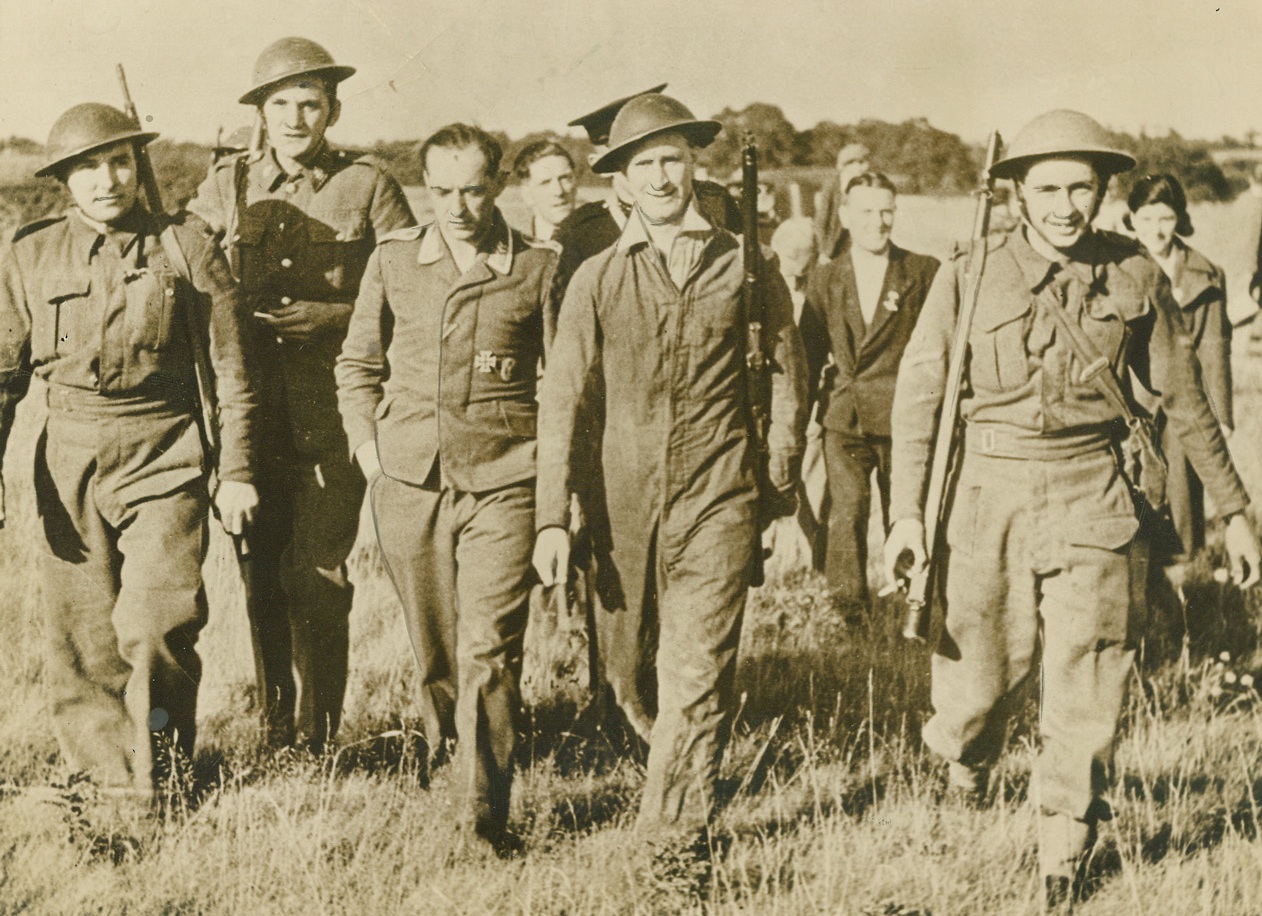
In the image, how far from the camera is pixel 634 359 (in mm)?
4434

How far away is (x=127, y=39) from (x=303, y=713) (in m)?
2.86

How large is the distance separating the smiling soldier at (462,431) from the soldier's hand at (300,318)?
0.62m

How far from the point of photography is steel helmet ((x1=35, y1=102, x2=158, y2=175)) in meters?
4.52

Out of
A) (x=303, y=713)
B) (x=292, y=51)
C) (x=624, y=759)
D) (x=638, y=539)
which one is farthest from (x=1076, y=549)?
(x=292, y=51)

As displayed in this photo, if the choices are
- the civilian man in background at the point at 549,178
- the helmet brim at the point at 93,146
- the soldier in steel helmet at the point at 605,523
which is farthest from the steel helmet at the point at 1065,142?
the helmet brim at the point at 93,146

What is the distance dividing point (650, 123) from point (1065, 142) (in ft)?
4.66

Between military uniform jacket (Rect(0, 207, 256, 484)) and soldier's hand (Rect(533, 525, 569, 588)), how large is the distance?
137 cm

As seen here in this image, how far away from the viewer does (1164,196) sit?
6.17 m

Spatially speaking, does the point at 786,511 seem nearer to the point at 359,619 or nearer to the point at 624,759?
the point at 624,759

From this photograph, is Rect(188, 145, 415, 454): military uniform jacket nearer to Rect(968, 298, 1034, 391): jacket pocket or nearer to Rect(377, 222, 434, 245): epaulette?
Rect(377, 222, 434, 245): epaulette

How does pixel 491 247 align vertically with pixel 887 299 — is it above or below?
above

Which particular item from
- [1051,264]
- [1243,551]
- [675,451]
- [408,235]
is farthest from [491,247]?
[1243,551]

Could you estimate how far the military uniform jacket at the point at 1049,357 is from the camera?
444cm

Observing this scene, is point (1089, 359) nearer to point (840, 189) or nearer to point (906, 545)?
point (906, 545)
